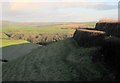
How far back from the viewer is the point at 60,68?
22.1m

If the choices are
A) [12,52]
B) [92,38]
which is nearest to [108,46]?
[92,38]

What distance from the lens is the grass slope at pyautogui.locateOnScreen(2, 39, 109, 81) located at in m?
19.3

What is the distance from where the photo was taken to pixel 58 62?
77.1ft

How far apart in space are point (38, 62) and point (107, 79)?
367 inches

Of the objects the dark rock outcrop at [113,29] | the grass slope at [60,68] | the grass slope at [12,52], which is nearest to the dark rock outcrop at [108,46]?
the dark rock outcrop at [113,29]

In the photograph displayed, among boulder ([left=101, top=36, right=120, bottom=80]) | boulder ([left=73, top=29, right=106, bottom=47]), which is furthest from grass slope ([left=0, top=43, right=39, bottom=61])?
boulder ([left=101, top=36, right=120, bottom=80])

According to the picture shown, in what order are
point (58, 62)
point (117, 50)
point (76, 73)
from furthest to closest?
point (58, 62)
point (76, 73)
point (117, 50)

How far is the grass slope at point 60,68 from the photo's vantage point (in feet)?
63.3

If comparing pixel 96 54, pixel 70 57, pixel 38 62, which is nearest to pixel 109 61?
pixel 96 54

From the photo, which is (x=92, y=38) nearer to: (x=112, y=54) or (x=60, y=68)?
(x=60, y=68)

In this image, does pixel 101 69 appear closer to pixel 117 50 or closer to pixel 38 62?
pixel 117 50

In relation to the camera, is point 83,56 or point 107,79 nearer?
point 107,79

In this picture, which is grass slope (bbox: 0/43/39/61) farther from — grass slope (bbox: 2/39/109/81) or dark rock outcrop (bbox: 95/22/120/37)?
dark rock outcrop (bbox: 95/22/120/37)

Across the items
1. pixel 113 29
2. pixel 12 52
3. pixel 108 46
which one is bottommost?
pixel 12 52
